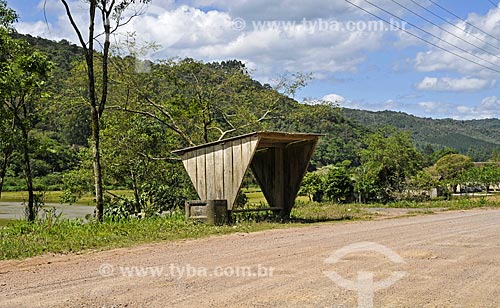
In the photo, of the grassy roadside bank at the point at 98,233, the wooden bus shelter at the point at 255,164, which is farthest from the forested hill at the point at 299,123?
the grassy roadside bank at the point at 98,233

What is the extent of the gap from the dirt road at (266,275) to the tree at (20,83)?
7.70 meters

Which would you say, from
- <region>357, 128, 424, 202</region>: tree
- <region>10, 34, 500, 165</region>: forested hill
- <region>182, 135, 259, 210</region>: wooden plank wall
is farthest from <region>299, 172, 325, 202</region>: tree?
<region>182, 135, 259, 210</region>: wooden plank wall

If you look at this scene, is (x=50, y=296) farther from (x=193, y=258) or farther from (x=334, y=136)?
(x=334, y=136)

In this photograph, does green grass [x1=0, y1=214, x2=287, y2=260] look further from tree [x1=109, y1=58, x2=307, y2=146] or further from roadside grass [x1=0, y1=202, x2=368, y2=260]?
tree [x1=109, y1=58, x2=307, y2=146]

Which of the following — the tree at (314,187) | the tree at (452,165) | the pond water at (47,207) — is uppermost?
the tree at (452,165)

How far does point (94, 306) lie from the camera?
5562 mm

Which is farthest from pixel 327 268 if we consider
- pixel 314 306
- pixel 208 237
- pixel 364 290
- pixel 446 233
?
pixel 446 233

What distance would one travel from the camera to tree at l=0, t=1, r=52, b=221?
607 inches

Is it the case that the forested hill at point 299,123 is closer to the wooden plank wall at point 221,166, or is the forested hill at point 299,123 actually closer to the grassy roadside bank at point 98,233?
the wooden plank wall at point 221,166

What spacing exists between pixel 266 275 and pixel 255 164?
1035 centimetres

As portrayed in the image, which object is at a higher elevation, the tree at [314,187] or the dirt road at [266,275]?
the tree at [314,187]

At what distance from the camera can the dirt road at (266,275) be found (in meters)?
5.84

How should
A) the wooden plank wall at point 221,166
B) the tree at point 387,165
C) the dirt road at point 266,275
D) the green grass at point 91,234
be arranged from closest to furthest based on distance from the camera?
the dirt road at point 266,275, the green grass at point 91,234, the wooden plank wall at point 221,166, the tree at point 387,165

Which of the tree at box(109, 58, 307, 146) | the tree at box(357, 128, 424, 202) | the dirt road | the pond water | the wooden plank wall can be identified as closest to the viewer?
the dirt road
